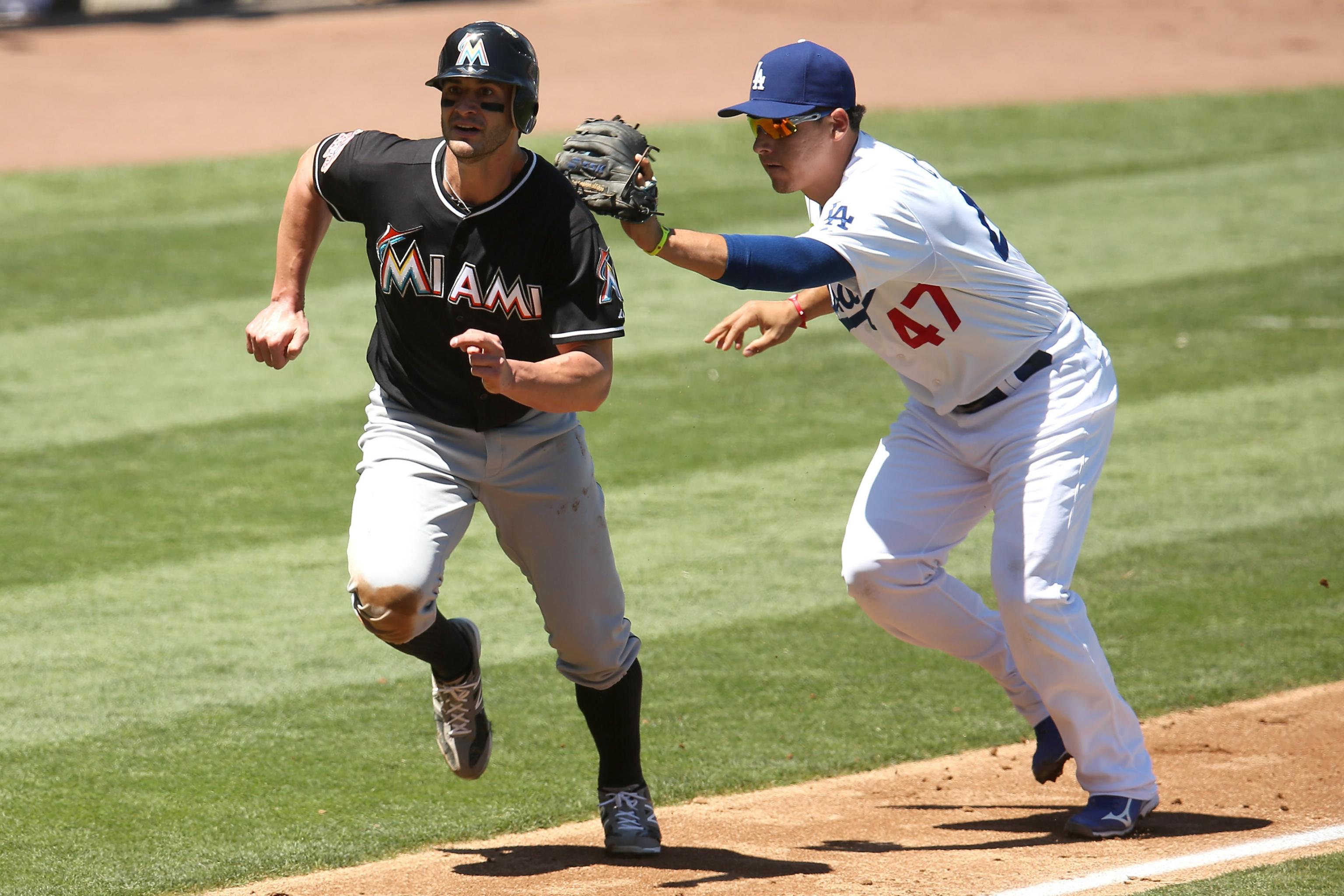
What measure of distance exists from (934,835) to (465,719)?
1.36 meters

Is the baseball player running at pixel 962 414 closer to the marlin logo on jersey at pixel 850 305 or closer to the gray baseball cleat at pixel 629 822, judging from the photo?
the marlin logo on jersey at pixel 850 305

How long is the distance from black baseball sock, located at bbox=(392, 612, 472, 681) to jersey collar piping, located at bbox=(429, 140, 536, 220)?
110cm

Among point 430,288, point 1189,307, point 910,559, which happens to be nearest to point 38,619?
point 430,288

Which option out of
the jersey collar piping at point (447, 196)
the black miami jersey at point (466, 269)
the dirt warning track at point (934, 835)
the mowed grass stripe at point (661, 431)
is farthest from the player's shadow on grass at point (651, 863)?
the mowed grass stripe at point (661, 431)

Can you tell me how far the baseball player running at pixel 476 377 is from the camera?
4.29 m

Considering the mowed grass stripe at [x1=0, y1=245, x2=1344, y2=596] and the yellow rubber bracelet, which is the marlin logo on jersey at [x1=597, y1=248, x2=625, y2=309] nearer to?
the yellow rubber bracelet

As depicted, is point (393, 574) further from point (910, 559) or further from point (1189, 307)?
point (1189, 307)

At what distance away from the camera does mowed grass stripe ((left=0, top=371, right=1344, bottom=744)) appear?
6.11 meters

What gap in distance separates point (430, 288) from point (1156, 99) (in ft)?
54.9

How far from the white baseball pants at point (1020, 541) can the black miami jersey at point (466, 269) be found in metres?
1.06

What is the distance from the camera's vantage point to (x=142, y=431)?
924 centimetres

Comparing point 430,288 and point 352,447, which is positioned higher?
point 430,288

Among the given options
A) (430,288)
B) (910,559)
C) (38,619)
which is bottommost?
(38,619)

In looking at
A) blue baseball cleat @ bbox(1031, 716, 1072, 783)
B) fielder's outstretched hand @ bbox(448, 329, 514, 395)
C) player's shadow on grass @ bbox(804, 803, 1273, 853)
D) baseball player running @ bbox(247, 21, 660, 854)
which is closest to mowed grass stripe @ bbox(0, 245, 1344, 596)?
baseball player running @ bbox(247, 21, 660, 854)
